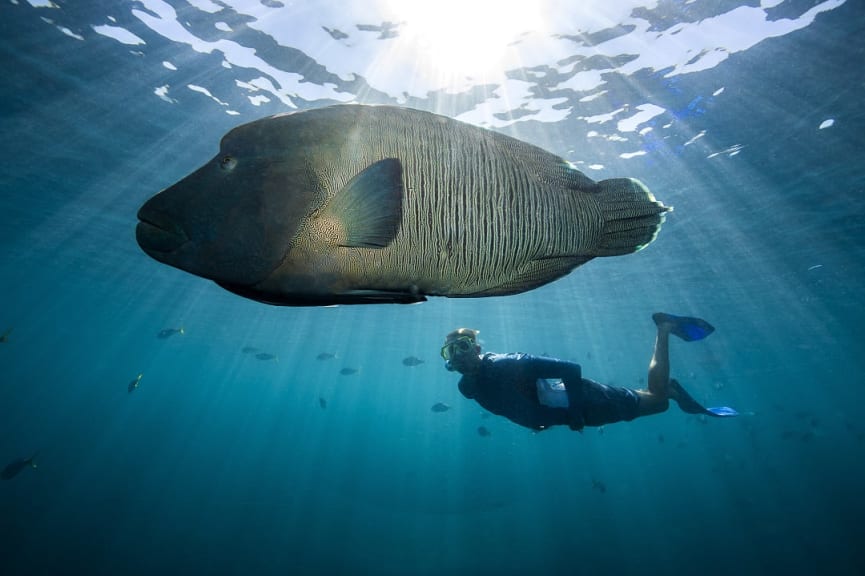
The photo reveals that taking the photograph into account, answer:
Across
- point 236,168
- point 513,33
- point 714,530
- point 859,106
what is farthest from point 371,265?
point 714,530

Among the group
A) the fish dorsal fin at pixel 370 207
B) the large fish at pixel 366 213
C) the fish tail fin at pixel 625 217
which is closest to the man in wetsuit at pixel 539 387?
the fish tail fin at pixel 625 217

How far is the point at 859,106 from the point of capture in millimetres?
10984

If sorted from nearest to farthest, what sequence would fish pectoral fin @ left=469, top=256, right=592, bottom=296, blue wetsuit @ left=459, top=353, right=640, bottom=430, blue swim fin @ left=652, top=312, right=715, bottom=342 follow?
fish pectoral fin @ left=469, top=256, right=592, bottom=296, blue wetsuit @ left=459, top=353, right=640, bottom=430, blue swim fin @ left=652, top=312, right=715, bottom=342

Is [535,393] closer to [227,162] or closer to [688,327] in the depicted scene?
[688,327]

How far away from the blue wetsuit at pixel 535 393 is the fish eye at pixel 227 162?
6870 mm

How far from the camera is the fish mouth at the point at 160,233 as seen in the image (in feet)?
3.28

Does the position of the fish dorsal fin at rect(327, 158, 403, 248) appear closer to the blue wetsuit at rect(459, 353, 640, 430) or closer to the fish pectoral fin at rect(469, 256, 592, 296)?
the fish pectoral fin at rect(469, 256, 592, 296)

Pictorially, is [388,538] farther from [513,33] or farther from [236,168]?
[236,168]

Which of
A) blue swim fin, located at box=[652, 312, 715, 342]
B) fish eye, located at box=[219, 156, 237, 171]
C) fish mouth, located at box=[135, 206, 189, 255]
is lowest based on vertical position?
fish mouth, located at box=[135, 206, 189, 255]

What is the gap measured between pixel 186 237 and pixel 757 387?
311ft

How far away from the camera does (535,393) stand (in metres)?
7.81

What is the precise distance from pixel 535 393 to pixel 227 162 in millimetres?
7600

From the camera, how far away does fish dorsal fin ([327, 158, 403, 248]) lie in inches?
39.4

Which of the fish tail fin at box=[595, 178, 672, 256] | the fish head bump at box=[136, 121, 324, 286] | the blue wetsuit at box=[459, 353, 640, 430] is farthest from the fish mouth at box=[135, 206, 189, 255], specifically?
the blue wetsuit at box=[459, 353, 640, 430]
